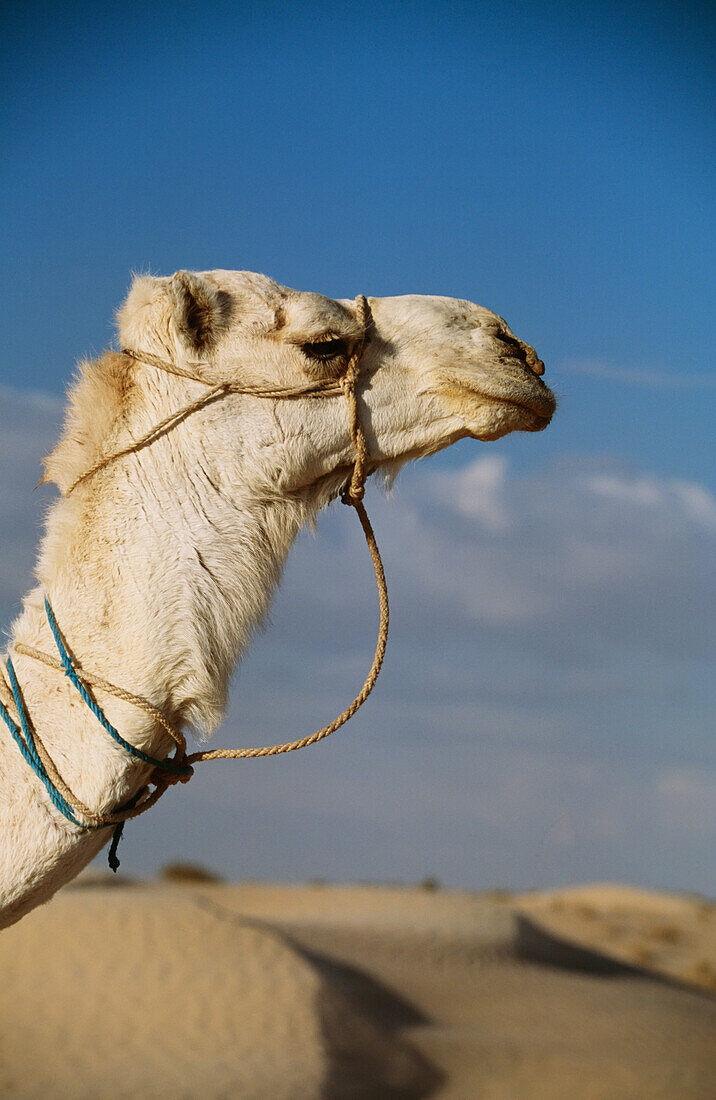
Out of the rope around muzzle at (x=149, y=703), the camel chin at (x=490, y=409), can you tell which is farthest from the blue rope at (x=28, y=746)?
the camel chin at (x=490, y=409)

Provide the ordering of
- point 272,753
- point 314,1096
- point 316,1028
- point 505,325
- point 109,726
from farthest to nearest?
point 316,1028 < point 314,1096 < point 505,325 < point 272,753 < point 109,726

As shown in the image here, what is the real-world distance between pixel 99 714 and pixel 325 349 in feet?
4.09

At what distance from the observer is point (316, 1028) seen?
1700cm

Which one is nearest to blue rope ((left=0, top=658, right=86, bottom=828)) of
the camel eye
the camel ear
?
the camel ear

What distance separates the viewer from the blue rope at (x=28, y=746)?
2.67 m

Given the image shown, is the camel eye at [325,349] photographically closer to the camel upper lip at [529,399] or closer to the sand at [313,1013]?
the camel upper lip at [529,399]

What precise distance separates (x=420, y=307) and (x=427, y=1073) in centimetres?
1859

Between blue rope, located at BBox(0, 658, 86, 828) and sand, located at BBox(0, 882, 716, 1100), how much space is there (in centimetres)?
1375

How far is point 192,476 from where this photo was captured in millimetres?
2900

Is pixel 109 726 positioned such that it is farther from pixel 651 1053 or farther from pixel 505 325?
pixel 651 1053

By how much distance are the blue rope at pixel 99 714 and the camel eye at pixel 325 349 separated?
1057 mm

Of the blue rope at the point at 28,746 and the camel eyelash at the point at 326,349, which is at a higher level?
the camel eyelash at the point at 326,349

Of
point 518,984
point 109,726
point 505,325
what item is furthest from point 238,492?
point 518,984

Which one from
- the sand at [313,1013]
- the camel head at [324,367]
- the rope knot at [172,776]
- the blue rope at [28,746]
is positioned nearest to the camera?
the blue rope at [28,746]
